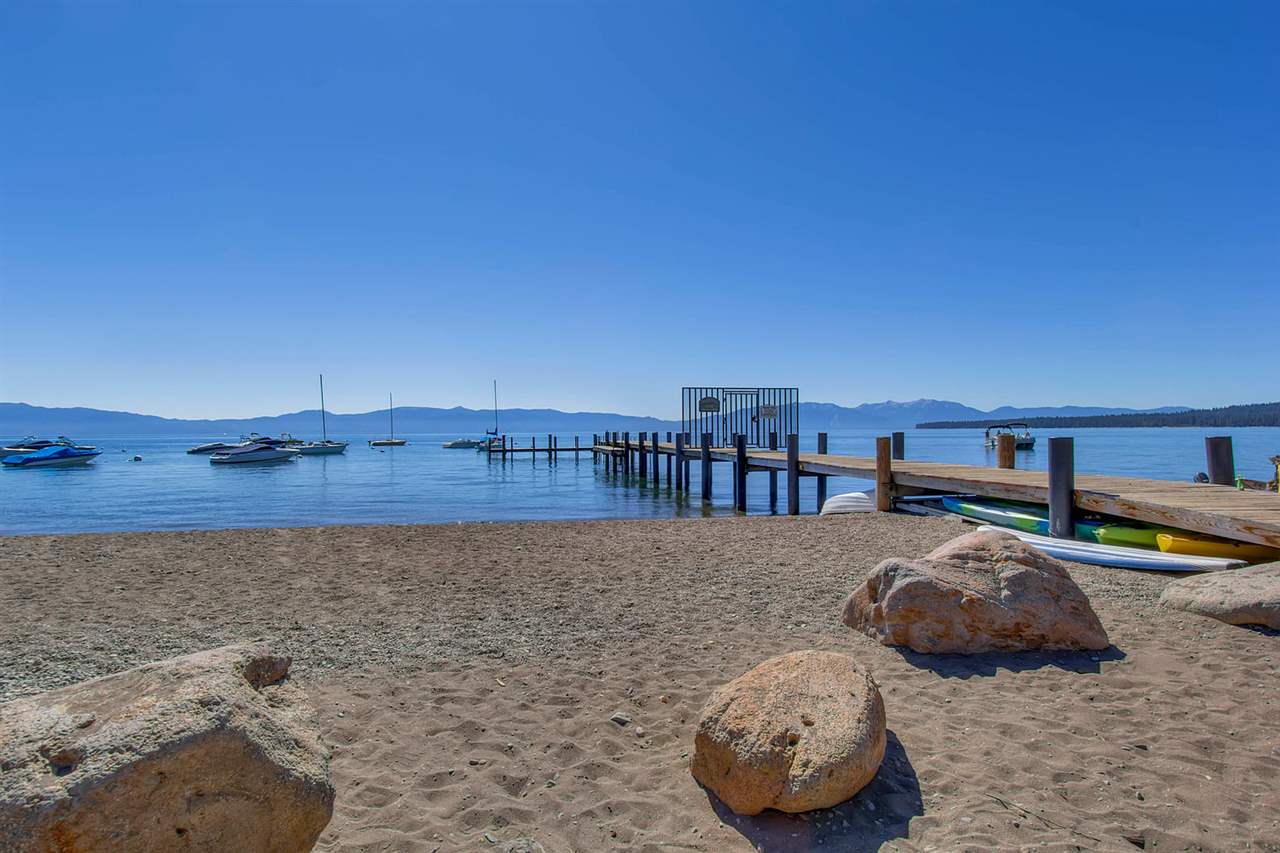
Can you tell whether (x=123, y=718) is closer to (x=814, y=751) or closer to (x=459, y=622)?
(x=814, y=751)

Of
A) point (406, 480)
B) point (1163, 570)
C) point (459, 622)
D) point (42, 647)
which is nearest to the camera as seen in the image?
point (42, 647)

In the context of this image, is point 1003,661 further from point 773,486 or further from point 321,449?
point 321,449

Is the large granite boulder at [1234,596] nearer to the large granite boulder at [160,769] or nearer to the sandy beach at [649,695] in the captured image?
the sandy beach at [649,695]

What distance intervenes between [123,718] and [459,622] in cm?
429

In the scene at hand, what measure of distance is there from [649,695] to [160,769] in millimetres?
2943

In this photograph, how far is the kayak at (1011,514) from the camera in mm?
9585

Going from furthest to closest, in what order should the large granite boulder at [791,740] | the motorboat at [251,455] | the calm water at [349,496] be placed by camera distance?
the motorboat at [251,455] < the calm water at [349,496] < the large granite boulder at [791,740]

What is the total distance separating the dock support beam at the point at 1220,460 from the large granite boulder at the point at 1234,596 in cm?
598

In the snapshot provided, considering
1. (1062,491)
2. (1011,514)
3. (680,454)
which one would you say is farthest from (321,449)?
(1062,491)

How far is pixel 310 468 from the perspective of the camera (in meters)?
48.1

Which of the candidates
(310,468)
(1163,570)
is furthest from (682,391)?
(310,468)

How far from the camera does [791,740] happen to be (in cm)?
328

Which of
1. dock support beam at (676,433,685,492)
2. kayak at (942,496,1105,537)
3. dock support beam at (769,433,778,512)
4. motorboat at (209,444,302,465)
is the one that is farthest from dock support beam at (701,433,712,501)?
motorboat at (209,444,302,465)

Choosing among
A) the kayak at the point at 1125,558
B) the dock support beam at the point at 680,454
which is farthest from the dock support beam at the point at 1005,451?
the dock support beam at the point at 680,454
